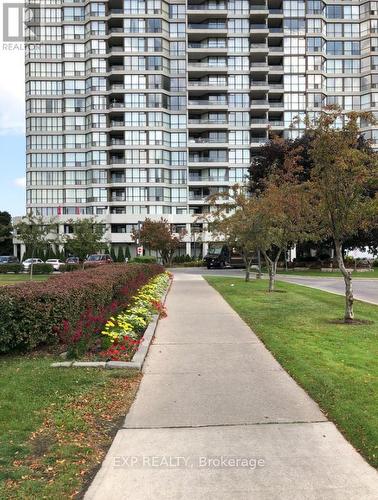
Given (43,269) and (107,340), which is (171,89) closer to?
(43,269)

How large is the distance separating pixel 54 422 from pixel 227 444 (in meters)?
1.71

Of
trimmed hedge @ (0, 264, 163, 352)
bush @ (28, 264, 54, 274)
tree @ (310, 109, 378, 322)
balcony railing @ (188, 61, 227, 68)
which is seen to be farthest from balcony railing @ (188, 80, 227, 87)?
trimmed hedge @ (0, 264, 163, 352)

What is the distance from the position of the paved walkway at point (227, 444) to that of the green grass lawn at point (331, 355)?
0.63 ft

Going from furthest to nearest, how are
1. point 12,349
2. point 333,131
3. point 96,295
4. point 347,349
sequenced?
point 333,131
point 96,295
point 347,349
point 12,349

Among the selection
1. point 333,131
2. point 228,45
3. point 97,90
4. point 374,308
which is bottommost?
point 374,308

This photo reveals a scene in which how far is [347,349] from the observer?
8.30 m

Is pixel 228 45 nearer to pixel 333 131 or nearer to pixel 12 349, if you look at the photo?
pixel 333 131

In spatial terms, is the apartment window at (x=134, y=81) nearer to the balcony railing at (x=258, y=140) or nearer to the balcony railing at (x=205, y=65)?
the balcony railing at (x=205, y=65)

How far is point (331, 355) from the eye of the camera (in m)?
7.78

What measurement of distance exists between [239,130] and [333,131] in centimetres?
6997

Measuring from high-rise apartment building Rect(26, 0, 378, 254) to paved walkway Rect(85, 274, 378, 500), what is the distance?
71.6 m

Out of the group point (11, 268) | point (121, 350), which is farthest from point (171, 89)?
point (121, 350)

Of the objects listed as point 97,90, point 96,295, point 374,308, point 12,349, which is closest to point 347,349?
point 96,295

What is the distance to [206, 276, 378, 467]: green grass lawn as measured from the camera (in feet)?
15.9
